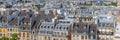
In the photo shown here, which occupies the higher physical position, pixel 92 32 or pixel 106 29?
pixel 92 32

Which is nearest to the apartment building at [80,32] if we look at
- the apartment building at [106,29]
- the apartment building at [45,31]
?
the apartment building at [106,29]

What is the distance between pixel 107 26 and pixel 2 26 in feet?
81.6

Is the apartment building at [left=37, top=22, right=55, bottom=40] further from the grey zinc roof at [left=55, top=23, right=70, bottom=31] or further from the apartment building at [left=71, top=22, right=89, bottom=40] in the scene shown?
the apartment building at [left=71, top=22, right=89, bottom=40]

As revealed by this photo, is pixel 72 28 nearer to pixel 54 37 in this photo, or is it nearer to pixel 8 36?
pixel 54 37

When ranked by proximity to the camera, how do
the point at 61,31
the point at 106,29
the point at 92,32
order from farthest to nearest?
the point at 106,29, the point at 61,31, the point at 92,32

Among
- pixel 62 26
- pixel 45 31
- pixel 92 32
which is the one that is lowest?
pixel 45 31

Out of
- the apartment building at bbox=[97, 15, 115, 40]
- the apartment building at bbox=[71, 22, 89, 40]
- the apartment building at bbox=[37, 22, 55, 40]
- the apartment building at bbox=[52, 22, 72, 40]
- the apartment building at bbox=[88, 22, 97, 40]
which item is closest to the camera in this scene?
the apartment building at bbox=[88, 22, 97, 40]

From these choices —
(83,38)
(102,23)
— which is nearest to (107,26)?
(102,23)

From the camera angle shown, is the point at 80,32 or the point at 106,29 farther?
the point at 106,29

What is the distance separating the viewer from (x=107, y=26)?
84.7m

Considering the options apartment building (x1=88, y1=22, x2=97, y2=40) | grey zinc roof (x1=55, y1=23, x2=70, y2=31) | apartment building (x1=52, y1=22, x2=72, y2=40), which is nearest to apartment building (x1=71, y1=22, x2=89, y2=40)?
apartment building (x1=88, y1=22, x2=97, y2=40)

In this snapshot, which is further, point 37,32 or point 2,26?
point 2,26

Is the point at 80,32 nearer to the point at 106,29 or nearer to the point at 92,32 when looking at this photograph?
the point at 92,32

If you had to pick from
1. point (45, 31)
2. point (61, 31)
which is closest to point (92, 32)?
point (61, 31)
